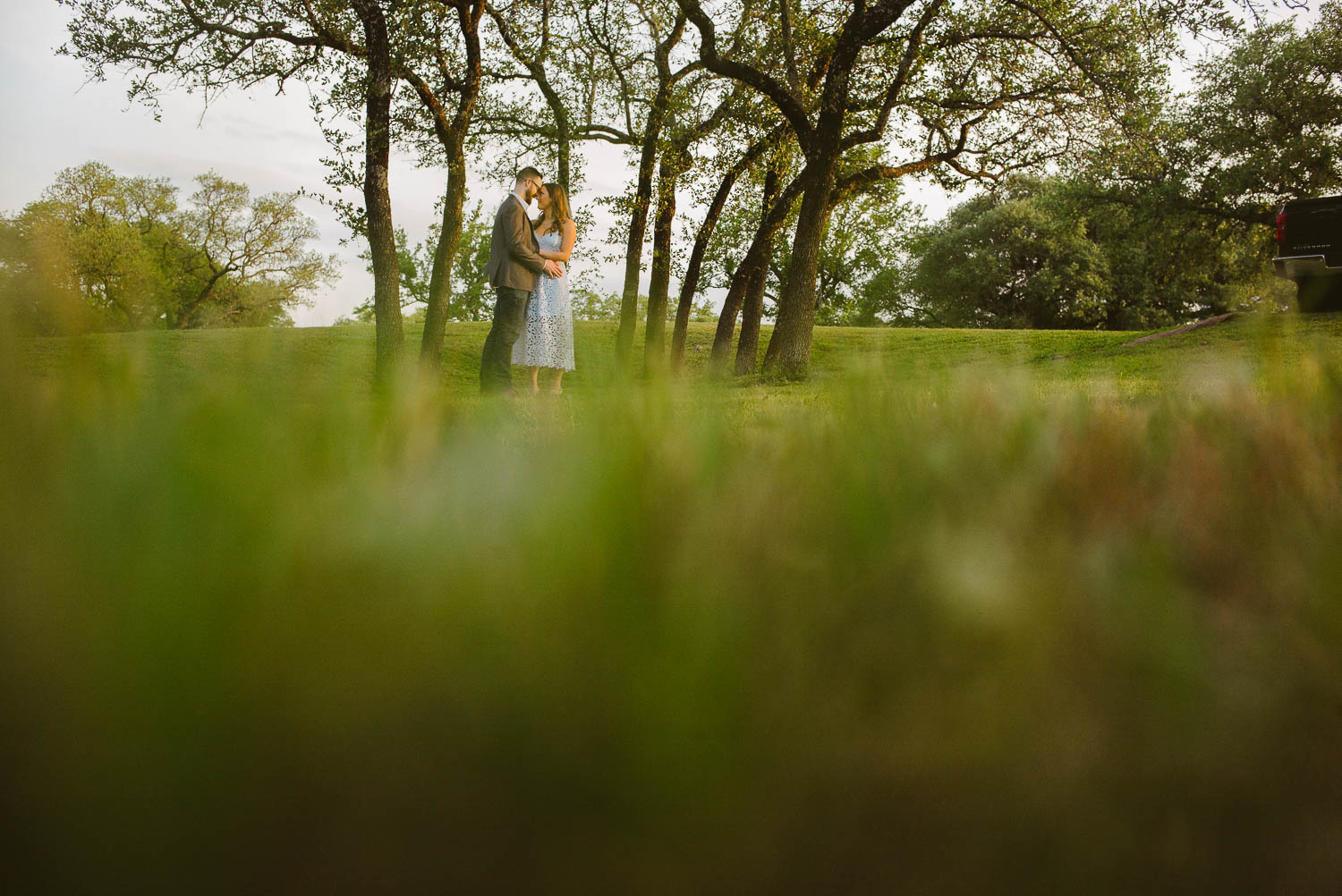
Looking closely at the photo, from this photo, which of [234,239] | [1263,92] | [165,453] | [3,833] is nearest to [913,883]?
[3,833]

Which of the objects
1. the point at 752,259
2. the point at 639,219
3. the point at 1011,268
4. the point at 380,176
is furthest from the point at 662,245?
the point at 1011,268

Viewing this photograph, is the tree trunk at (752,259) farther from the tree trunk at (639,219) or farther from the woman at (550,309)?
the woman at (550,309)

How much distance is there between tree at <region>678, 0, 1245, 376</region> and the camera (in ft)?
48.8

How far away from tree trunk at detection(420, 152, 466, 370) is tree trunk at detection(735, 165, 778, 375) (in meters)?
6.91

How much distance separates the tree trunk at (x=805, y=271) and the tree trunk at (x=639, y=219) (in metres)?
4.79

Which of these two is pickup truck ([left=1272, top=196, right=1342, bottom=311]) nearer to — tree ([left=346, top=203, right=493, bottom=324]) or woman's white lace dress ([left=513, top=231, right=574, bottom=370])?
woman's white lace dress ([left=513, top=231, right=574, bottom=370])

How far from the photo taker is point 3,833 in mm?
502

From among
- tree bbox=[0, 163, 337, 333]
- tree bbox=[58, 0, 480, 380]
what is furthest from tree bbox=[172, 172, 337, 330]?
tree bbox=[58, 0, 480, 380]

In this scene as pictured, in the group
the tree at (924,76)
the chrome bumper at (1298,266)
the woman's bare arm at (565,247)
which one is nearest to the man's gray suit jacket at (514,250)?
the woman's bare arm at (565,247)

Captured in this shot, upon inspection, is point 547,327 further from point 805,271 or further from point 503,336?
point 805,271

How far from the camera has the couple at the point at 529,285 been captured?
9.56 metres

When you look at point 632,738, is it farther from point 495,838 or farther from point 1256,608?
point 1256,608

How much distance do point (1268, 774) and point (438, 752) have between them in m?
0.67

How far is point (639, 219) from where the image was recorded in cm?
2178
